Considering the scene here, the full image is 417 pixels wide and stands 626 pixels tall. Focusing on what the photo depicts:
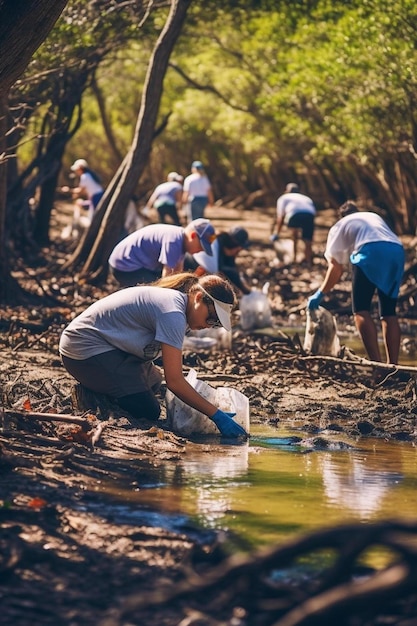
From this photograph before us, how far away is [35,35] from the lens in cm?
710

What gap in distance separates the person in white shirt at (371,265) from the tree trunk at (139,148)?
7120 mm

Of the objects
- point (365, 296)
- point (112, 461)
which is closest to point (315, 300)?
point (365, 296)

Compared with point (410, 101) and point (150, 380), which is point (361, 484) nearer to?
point (150, 380)

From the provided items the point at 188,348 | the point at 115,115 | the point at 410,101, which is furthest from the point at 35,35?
the point at 115,115

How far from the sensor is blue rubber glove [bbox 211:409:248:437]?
27.4 feet

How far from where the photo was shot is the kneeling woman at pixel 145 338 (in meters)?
8.07

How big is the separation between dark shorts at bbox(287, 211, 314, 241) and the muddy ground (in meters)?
7.90

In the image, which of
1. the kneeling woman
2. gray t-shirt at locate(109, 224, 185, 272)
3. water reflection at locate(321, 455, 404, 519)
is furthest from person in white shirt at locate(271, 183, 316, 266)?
water reflection at locate(321, 455, 404, 519)

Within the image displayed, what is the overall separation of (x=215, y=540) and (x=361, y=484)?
1.77 m

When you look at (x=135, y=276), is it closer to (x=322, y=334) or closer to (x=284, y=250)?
(x=322, y=334)

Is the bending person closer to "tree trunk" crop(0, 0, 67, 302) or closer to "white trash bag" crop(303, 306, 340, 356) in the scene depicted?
"white trash bag" crop(303, 306, 340, 356)

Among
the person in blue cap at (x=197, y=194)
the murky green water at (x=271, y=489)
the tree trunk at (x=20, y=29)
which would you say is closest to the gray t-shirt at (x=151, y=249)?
the murky green water at (x=271, y=489)

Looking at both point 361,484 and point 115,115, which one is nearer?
point 361,484

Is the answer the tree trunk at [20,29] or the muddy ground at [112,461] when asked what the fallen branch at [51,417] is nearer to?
the muddy ground at [112,461]
